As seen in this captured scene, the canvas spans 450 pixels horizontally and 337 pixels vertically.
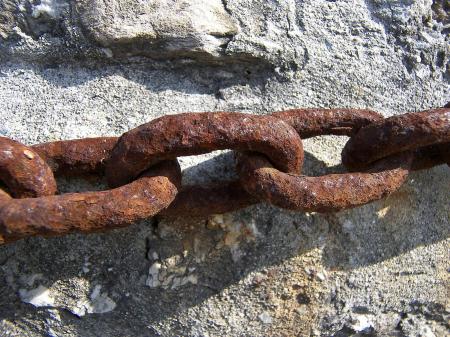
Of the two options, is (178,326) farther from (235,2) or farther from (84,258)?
(235,2)

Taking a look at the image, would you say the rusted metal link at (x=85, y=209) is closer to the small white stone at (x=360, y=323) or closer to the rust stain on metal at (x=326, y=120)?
the rust stain on metal at (x=326, y=120)

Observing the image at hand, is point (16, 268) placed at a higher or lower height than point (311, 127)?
lower

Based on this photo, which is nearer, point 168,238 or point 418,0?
point 168,238

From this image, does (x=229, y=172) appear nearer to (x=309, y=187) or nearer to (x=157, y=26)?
(x=309, y=187)

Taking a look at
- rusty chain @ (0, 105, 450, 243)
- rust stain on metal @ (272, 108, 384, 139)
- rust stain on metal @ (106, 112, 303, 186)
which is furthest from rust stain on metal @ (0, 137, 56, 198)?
rust stain on metal @ (272, 108, 384, 139)

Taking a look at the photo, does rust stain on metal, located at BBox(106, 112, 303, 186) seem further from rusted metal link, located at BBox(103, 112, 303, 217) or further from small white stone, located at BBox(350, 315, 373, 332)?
small white stone, located at BBox(350, 315, 373, 332)

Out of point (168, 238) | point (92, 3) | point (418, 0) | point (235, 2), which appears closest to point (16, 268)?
point (168, 238)

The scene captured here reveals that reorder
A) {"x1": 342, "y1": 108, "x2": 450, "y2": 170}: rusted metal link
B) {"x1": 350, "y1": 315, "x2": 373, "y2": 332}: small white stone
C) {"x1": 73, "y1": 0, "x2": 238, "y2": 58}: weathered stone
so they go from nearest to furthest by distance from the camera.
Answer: {"x1": 342, "y1": 108, "x2": 450, "y2": 170}: rusted metal link → {"x1": 73, "y1": 0, "x2": 238, "y2": 58}: weathered stone → {"x1": 350, "y1": 315, "x2": 373, "y2": 332}: small white stone

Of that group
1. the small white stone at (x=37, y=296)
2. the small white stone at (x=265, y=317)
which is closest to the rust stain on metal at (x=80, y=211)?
the small white stone at (x=37, y=296)
